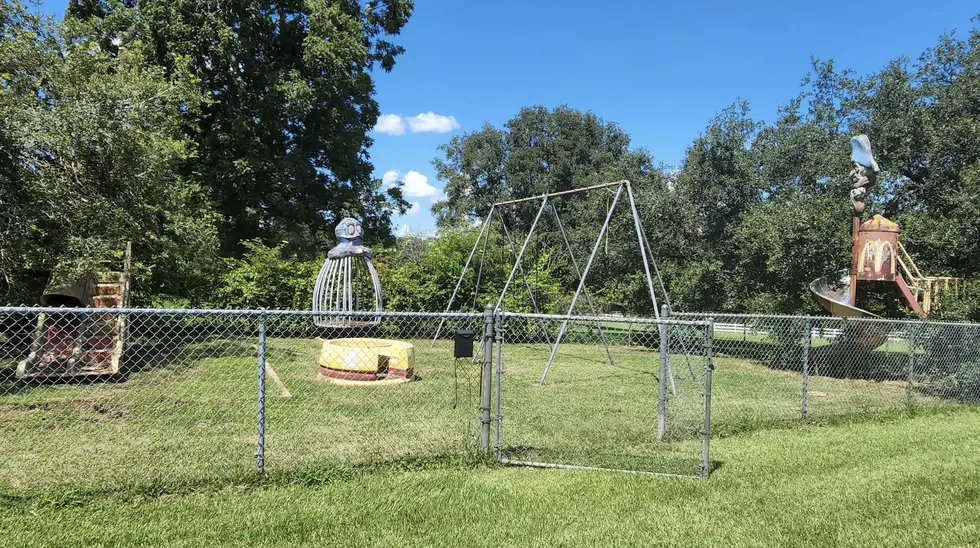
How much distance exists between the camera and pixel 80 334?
316 inches

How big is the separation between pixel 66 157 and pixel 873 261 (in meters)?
12.3

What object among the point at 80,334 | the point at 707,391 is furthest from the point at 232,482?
the point at 80,334

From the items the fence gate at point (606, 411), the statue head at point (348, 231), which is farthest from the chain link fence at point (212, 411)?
the statue head at point (348, 231)

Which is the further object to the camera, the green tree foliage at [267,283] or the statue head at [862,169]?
the green tree foliage at [267,283]

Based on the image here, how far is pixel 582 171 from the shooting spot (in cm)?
3316

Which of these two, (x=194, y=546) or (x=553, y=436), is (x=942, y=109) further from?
(x=194, y=546)

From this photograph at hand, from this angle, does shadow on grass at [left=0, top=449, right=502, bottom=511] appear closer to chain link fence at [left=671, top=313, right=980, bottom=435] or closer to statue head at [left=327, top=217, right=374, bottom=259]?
chain link fence at [left=671, top=313, right=980, bottom=435]

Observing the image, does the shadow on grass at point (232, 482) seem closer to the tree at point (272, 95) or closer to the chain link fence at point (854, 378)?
the chain link fence at point (854, 378)

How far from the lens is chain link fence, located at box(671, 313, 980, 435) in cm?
679

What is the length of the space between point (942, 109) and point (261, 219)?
20100mm

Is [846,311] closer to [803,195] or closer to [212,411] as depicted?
[803,195]

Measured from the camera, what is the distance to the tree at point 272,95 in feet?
54.7

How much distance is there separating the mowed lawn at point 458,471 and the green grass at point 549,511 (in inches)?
0.6

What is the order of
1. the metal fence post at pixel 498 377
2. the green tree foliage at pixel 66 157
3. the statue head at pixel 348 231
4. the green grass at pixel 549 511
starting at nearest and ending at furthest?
the green grass at pixel 549 511 → the metal fence post at pixel 498 377 → the green tree foliage at pixel 66 157 → the statue head at pixel 348 231
